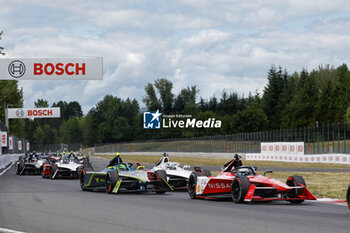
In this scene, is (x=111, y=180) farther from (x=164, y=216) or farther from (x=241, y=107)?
(x=241, y=107)

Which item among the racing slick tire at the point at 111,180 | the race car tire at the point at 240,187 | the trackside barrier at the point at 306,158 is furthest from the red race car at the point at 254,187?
the trackside barrier at the point at 306,158

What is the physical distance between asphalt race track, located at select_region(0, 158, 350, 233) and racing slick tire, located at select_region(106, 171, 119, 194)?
218cm

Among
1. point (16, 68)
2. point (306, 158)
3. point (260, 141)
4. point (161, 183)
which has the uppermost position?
point (16, 68)

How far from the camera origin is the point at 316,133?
45906mm

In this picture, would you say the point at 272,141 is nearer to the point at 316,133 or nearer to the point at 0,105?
the point at 316,133

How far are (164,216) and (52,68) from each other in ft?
93.7

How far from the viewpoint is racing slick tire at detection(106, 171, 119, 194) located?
1825cm

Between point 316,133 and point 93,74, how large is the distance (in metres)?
18.5

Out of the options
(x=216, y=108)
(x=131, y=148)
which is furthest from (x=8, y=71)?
(x=216, y=108)

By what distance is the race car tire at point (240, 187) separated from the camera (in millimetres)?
13805

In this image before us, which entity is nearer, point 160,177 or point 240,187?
point 240,187

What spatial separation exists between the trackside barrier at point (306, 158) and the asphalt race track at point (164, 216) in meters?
27.1

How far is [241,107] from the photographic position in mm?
139750

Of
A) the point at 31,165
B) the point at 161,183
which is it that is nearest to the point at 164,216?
the point at 161,183
